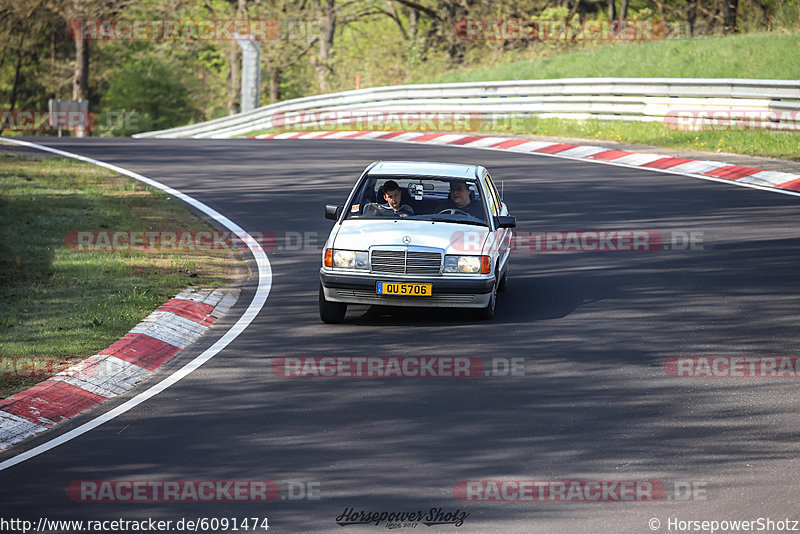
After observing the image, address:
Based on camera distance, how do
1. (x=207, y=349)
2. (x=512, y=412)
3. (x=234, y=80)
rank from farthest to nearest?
(x=234, y=80) → (x=207, y=349) → (x=512, y=412)

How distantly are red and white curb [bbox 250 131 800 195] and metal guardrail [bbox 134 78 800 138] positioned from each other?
2.75 meters

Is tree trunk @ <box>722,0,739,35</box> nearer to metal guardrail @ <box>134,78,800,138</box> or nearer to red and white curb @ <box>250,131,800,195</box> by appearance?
metal guardrail @ <box>134,78,800,138</box>

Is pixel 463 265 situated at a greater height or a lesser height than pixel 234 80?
lesser

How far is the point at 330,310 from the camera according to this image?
36.8 feet

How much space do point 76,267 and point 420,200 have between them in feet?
15.4

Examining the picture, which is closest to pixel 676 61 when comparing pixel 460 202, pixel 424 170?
pixel 424 170

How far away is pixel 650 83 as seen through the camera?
89.0 feet

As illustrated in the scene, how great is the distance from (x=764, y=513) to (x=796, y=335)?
15.6 feet

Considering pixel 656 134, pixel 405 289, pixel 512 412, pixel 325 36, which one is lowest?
pixel 512 412

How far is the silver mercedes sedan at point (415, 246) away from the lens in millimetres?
10969

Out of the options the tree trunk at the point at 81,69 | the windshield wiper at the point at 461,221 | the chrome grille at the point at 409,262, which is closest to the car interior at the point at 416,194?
the windshield wiper at the point at 461,221

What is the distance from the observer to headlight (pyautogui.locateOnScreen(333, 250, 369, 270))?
11.1m

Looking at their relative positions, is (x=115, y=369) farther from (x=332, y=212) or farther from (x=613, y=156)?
(x=613, y=156)

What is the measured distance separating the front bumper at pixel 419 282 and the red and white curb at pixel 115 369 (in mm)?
1538
